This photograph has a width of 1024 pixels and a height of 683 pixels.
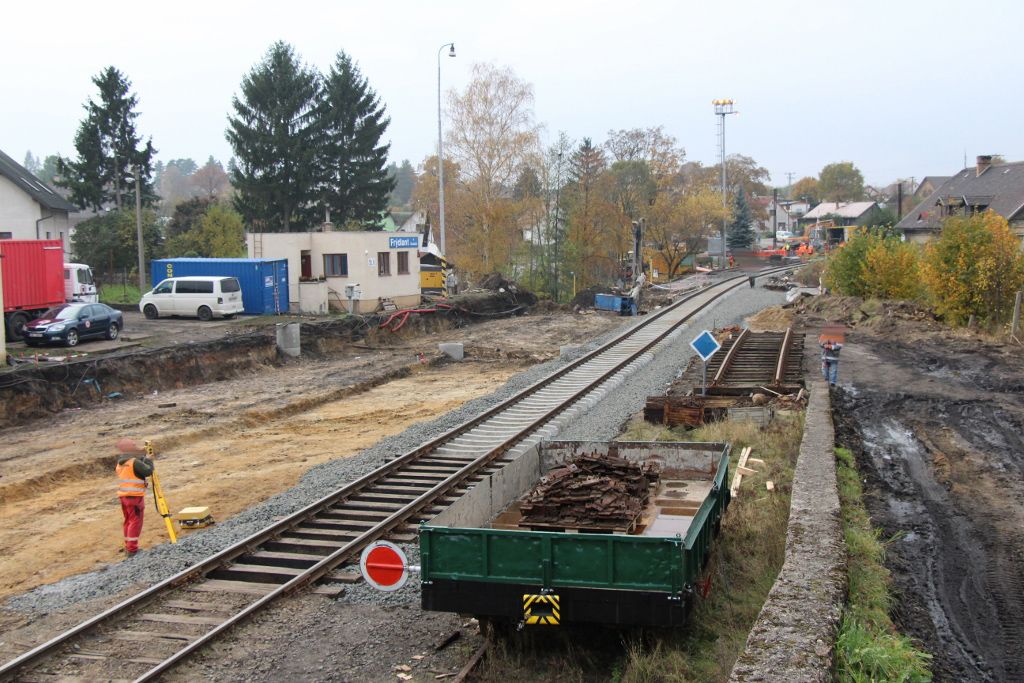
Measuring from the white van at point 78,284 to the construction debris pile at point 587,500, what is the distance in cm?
2965

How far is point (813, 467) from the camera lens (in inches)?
575

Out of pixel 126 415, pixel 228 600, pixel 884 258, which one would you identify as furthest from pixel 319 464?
pixel 884 258

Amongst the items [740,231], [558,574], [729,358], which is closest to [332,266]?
[729,358]

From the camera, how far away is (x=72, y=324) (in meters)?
28.6

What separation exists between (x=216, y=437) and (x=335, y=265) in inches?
793

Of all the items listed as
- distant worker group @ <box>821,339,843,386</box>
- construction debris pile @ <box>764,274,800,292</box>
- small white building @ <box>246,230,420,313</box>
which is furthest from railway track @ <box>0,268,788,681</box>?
construction debris pile @ <box>764,274,800,292</box>

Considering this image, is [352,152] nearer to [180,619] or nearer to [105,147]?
[105,147]

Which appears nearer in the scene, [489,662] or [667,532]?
[489,662]

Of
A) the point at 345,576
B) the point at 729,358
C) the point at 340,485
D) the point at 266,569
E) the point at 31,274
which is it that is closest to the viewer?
the point at 345,576

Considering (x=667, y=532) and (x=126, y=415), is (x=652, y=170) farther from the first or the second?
(x=667, y=532)

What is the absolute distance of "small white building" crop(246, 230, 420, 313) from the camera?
3947 cm

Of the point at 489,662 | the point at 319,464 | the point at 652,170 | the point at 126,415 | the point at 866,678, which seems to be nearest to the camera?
the point at 866,678

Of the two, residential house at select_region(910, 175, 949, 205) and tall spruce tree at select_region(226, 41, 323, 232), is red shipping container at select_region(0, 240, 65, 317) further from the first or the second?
residential house at select_region(910, 175, 949, 205)

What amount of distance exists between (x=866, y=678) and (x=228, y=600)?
21.7 feet
